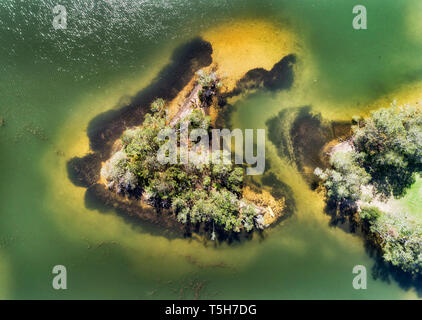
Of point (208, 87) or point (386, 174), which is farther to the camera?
point (208, 87)

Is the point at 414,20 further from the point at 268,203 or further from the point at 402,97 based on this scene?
the point at 268,203

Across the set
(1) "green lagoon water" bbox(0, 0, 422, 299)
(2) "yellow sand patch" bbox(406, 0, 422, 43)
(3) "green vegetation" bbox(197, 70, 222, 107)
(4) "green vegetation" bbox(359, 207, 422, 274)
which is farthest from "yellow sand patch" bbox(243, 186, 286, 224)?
(2) "yellow sand patch" bbox(406, 0, 422, 43)

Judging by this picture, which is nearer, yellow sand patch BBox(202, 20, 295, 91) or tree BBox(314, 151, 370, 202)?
tree BBox(314, 151, 370, 202)

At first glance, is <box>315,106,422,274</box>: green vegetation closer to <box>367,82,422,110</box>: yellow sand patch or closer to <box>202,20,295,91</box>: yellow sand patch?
<box>367,82,422,110</box>: yellow sand patch

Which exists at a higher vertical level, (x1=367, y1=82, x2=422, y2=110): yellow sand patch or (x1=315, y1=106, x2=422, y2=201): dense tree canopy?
(x1=367, y1=82, x2=422, y2=110): yellow sand patch

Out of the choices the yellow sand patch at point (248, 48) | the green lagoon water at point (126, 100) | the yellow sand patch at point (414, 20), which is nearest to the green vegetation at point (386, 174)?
the green lagoon water at point (126, 100)

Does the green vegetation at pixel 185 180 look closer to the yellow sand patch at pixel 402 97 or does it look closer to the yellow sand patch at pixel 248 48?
the yellow sand patch at pixel 248 48

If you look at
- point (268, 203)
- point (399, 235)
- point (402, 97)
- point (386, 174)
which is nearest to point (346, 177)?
point (386, 174)
